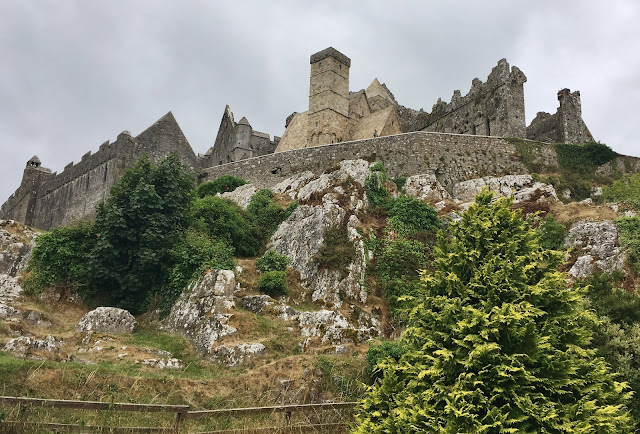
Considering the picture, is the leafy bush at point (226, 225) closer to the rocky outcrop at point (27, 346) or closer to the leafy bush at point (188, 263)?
the leafy bush at point (188, 263)

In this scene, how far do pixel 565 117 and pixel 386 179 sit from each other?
14702mm

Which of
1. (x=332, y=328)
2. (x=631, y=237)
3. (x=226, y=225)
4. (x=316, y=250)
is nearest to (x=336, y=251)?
(x=316, y=250)

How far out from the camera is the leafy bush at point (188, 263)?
20109 millimetres

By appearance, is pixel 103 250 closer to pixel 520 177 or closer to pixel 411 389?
pixel 411 389

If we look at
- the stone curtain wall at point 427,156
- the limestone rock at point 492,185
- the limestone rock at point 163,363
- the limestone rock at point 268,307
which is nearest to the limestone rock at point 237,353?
the limestone rock at point 163,363

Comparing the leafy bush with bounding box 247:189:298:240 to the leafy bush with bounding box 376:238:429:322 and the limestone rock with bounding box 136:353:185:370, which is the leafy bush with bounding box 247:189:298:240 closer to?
the leafy bush with bounding box 376:238:429:322

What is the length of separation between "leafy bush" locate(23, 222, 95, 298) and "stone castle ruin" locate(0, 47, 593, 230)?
9334 mm

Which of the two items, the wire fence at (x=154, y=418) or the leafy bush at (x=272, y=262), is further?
the leafy bush at (x=272, y=262)

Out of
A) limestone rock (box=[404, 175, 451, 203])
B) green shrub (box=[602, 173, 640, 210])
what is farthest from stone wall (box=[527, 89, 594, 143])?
limestone rock (box=[404, 175, 451, 203])

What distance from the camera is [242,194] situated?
29.9 meters

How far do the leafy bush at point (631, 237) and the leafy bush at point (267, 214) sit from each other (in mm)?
13995

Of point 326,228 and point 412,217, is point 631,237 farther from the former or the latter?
point 326,228

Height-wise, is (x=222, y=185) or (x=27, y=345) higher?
(x=222, y=185)

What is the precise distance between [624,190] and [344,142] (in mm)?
14630
